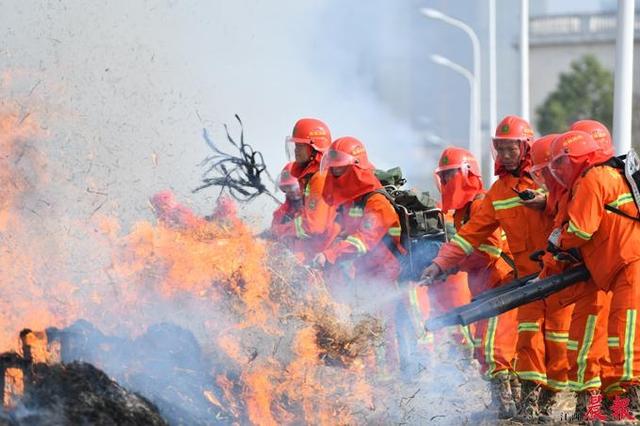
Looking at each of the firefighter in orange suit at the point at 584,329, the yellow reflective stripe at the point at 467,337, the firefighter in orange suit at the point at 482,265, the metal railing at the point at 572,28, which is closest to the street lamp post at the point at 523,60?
the firefighter in orange suit at the point at 482,265

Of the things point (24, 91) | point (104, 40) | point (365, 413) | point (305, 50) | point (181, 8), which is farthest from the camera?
point (305, 50)

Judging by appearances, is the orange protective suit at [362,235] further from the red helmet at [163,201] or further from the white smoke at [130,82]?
the red helmet at [163,201]

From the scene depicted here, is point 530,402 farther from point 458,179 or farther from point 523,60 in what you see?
point 523,60

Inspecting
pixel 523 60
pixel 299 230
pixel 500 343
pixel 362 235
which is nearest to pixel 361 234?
pixel 362 235

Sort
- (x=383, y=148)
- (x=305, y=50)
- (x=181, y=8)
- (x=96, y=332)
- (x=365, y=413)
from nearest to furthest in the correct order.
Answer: (x=96, y=332), (x=365, y=413), (x=181, y=8), (x=305, y=50), (x=383, y=148)

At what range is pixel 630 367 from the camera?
6.87 m

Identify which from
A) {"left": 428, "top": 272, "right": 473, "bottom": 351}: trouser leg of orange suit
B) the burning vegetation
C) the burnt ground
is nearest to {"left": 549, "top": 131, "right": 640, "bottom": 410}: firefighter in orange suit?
the burning vegetation

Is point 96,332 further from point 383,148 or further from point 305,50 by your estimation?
point 383,148

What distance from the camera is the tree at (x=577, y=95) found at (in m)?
50.7

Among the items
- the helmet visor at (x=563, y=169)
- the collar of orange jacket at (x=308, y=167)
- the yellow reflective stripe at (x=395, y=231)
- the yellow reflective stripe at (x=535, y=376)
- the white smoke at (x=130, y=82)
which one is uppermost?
the white smoke at (x=130, y=82)

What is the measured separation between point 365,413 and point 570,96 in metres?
47.2

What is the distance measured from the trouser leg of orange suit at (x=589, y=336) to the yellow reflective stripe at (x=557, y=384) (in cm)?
19

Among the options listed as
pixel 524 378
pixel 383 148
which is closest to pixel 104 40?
pixel 524 378

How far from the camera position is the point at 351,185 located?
8.58 metres
